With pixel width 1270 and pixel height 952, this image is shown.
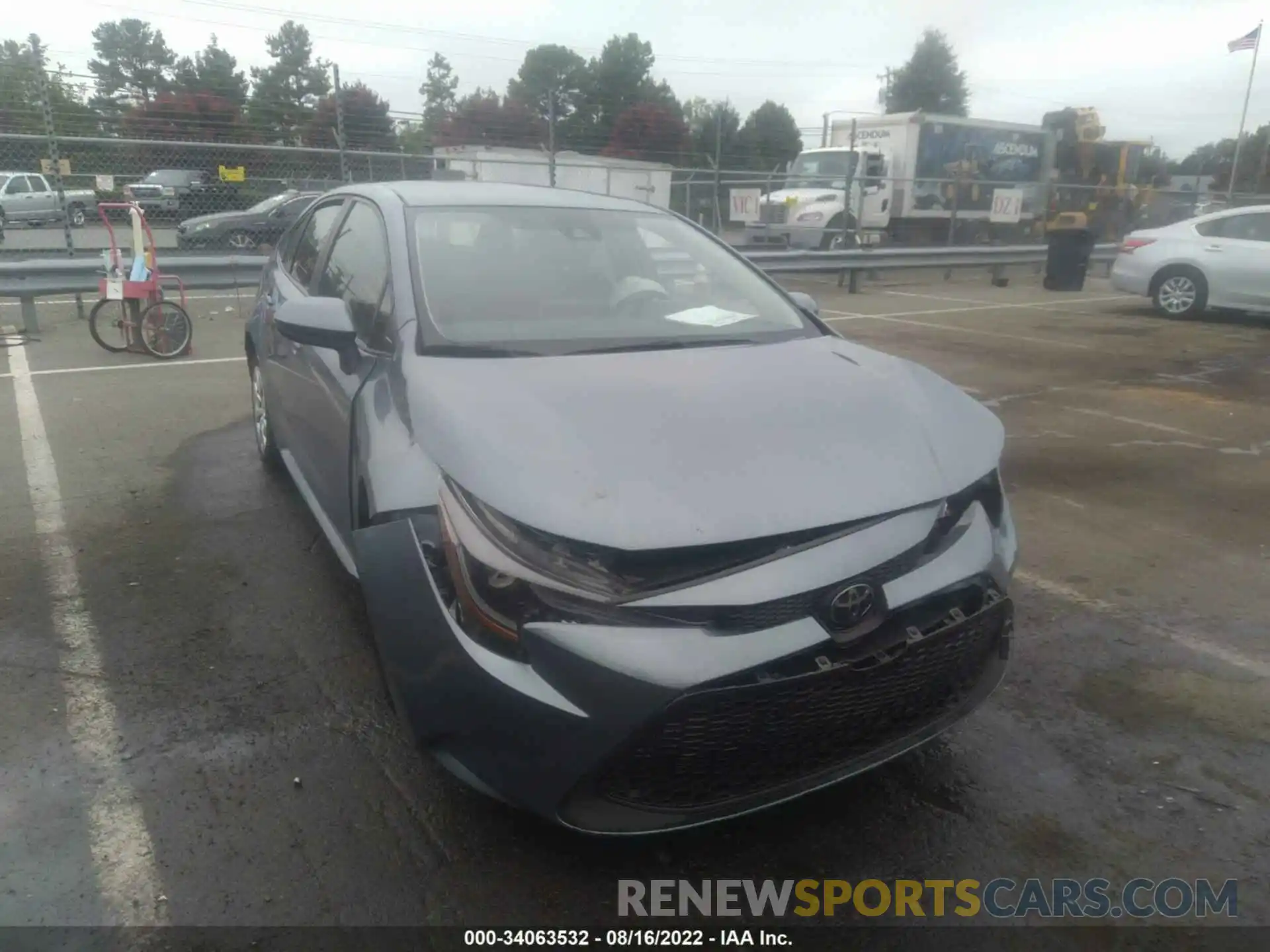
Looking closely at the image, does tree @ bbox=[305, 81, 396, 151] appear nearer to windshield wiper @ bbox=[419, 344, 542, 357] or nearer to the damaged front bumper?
windshield wiper @ bbox=[419, 344, 542, 357]

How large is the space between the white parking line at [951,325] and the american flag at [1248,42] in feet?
57.1

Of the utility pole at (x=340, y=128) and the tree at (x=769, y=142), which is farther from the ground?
the tree at (x=769, y=142)

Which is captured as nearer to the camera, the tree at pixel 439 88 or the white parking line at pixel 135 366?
the white parking line at pixel 135 366

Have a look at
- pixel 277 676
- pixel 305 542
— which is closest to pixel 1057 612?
pixel 277 676

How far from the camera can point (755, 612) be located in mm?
2051

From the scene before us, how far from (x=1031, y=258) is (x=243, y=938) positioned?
1769cm

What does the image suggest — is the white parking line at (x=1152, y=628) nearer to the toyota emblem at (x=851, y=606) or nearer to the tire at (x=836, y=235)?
the toyota emblem at (x=851, y=606)

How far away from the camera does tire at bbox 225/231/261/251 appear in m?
12.4

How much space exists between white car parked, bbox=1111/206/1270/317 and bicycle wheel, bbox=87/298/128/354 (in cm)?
1242

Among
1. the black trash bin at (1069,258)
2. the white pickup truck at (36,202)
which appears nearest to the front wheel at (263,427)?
the white pickup truck at (36,202)

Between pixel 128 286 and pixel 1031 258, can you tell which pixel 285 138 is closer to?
pixel 128 286

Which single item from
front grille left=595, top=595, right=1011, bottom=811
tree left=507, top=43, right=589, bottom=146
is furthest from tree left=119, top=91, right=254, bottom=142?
tree left=507, top=43, right=589, bottom=146

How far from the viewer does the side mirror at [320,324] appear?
309cm

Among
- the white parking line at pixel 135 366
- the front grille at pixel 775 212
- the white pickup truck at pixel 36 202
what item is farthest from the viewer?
the front grille at pixel 775 212
